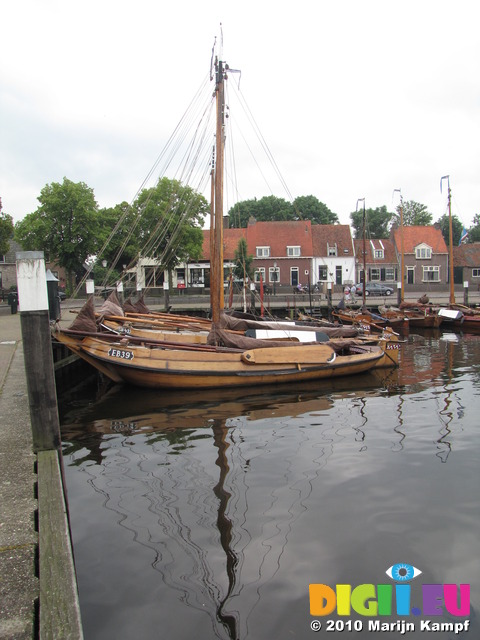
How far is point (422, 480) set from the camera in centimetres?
749

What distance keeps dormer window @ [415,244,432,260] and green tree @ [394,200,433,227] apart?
3379 cm

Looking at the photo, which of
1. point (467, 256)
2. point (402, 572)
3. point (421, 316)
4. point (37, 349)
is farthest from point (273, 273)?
point (402, 572)

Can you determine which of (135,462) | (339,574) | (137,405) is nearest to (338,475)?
(339,574)

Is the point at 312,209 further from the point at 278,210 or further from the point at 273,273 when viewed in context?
the point at 273,273

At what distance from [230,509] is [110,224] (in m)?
44.8

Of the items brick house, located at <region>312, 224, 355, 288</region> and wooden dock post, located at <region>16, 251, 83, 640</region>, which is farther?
brick house, located at <region>312, 224, 355, 288</region>

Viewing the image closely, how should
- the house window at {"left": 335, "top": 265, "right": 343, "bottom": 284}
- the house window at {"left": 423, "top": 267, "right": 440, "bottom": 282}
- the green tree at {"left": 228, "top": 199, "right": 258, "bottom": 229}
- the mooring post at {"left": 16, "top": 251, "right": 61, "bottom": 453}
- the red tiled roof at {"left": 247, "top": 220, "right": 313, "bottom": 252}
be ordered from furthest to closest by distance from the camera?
1. the green tree at {"left": 228, "top": 199, "right": 258, "bottom": 229}
2. the house window at {"left": 423, "top": 267, "right": 440, "bottom": 282}
3. the house window at {"left": 335, "top": 265, "right": 343, "bottom": 284}
4. the red tiled roof at {"left": 247, "top": 220, "right": 313, "bottom": 252}
5. the mooring post at {"left": 16, "top": 251, "right": 61, "bottom": 453}

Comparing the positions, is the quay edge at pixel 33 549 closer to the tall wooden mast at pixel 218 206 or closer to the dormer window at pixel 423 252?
the tall wooden mast at pixel 218 206

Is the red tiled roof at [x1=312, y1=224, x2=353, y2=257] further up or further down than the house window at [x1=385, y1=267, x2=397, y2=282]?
further up

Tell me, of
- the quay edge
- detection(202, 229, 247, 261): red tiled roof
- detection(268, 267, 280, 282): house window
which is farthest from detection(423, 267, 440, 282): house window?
the quay edge

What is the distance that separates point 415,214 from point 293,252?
45850mm

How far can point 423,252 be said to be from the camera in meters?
61.9

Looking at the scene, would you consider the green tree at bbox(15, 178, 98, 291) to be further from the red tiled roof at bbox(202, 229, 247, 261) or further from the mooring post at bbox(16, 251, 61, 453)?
the mooring post at bbox(16, 251, 61, 453)

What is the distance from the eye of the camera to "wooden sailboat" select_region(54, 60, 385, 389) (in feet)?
44.0
